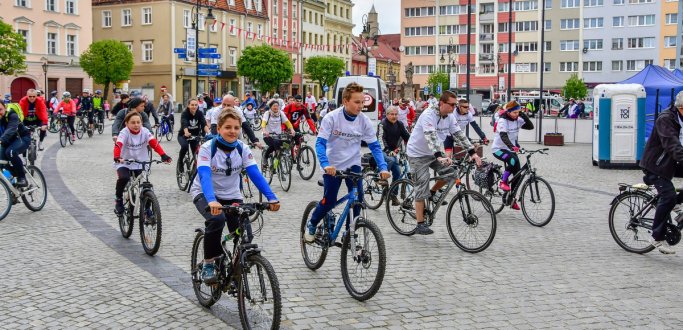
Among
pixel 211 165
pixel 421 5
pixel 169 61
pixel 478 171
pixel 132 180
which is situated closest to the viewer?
pixel 211 165

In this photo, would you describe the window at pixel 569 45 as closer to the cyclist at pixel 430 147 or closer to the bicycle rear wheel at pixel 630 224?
the cyclist at pixel 430 147

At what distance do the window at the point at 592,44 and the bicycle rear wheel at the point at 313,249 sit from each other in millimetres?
91409

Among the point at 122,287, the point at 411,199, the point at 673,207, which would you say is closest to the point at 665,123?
the point at 673,207

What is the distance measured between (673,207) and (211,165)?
5.21 metres

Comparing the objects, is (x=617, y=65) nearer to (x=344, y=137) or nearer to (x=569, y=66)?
(x=569, y=66)

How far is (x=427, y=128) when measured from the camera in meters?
9.34

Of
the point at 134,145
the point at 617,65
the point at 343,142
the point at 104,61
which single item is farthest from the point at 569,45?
the point at 343,142

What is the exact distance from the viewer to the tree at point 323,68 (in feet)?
281

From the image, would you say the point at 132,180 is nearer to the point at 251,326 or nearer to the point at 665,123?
the point at 251,326

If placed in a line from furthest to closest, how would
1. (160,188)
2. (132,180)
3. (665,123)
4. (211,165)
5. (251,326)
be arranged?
(160,188) < (132,180) < (665,123) < (211,165) < (251,326)

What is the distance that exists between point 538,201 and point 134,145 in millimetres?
5475

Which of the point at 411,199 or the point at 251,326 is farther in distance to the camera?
the point at 411,199

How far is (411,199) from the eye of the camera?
31.6 ft

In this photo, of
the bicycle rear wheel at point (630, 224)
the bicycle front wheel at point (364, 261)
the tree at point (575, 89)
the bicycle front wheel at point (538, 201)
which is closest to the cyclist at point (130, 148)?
the bicycle front wheel at point (364, 261)
